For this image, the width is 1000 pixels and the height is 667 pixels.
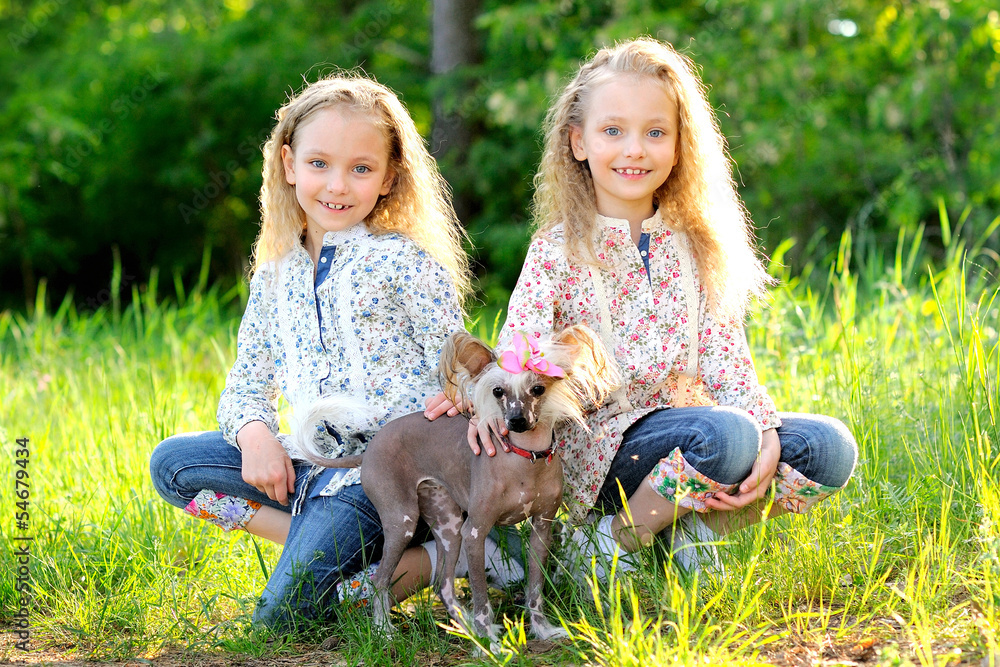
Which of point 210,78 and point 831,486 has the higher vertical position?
point 210,78

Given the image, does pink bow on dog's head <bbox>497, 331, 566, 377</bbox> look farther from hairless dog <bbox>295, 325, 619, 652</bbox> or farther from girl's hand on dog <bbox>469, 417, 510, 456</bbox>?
girl's hand on dog <bbox>469, 417, 510, 456</bbox>

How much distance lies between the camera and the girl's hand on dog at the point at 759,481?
235 cm

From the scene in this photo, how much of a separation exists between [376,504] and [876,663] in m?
1.20

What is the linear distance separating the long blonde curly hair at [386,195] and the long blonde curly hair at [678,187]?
1.10 ft

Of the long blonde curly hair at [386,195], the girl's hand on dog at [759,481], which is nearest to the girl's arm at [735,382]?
the girl's hand on dog at [759,481]

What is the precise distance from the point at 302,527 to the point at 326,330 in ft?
1.81

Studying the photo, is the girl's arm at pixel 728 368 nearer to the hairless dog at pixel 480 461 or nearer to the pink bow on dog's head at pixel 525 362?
the hairless dog at pixel 480 461

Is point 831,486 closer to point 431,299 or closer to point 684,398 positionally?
point 684,398

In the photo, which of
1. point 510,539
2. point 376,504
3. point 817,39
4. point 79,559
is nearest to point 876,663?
point 510,539

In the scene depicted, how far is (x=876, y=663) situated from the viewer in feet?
6.57

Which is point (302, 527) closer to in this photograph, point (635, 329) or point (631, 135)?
point (635, 329)

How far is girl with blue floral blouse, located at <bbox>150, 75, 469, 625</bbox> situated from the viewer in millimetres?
2529

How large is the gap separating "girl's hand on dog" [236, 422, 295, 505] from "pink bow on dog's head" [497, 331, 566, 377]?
875mm

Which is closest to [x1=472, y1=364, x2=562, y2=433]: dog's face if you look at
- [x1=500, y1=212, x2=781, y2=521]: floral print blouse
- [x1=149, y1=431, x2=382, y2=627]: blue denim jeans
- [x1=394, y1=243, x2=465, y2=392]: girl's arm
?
[x1=500, y1=212, x2=781, y2=521]: floral print blouse
